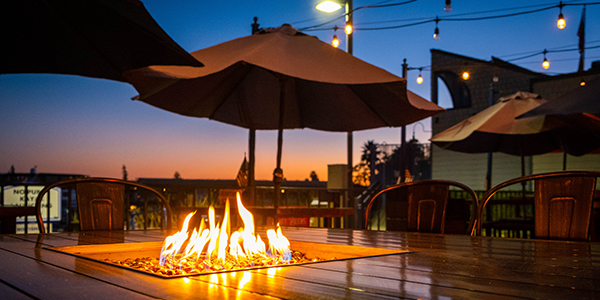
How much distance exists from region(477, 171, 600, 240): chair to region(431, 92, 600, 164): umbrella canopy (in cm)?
433

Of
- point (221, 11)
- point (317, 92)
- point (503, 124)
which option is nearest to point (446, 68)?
point (221, 11)

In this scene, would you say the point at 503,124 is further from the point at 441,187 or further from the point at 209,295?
the point at 209,295

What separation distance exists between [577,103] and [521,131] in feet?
5.61

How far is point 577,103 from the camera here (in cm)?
446

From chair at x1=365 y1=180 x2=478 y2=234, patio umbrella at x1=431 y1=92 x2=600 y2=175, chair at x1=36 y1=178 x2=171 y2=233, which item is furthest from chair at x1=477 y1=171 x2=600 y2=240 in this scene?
patio umbrella at x1=431 y1=92 x2=600 y2=175

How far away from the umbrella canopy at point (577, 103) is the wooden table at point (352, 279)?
3415 mm

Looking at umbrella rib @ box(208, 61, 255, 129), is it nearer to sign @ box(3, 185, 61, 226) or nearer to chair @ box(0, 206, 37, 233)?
sign @ box(3, 185, 61, 226)

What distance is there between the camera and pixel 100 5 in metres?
2.09

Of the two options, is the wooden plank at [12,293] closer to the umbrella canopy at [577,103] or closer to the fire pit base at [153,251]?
the fire pit base at [153,251]

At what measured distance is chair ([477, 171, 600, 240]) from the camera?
1.88 meters

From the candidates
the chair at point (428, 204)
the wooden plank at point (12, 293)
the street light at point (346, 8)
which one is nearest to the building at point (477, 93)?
the street light at point (346, 8)

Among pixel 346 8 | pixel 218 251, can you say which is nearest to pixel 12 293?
pixel 218 251

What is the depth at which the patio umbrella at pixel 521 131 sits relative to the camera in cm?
626

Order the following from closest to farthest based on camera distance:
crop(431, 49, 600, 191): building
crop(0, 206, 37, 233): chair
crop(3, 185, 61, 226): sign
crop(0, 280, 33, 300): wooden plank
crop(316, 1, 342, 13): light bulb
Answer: crop(0, 280, 33, 300): wooden plank
crop(0, 206, 37, 233): chair
crop(3, 185, 61, 226): sign
crop(316, 1, 342, 13): light bulb
crop(431, 49, 600, 191): building
